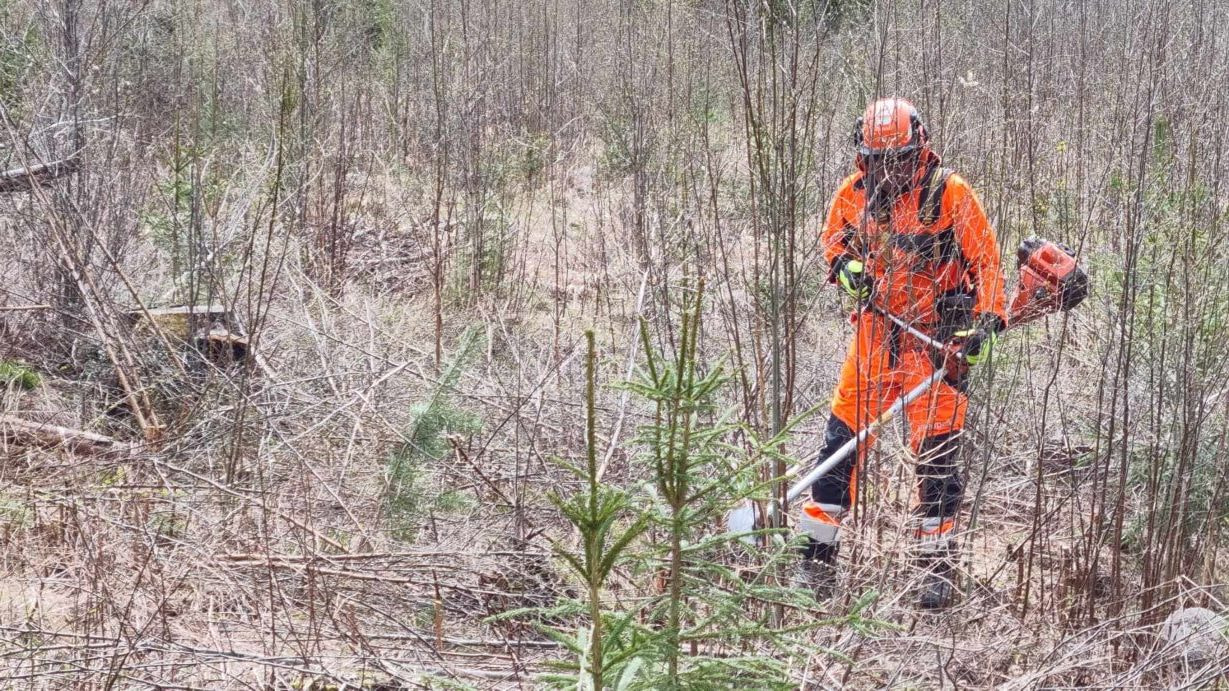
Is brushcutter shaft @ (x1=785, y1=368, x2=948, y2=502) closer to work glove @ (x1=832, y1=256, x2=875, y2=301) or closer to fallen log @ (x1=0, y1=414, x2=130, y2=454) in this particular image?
work glove @ (x1=832, y1=256, x2=875, y2=301)

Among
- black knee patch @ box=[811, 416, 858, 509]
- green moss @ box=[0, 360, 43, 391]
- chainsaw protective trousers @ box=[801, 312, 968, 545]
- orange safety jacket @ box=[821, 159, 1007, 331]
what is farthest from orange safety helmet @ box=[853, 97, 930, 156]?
green moss @ box=[0, 360, 43, 391]

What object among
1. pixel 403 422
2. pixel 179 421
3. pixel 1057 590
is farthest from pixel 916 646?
pixel 179 421

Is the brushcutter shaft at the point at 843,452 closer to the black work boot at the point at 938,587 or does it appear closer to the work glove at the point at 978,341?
the work glove at the point at 978,341

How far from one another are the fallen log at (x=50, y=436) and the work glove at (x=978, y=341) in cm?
325

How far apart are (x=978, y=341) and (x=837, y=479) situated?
2.26 ft

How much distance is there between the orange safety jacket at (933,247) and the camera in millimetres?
3271

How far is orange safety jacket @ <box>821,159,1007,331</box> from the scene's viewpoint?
10.7ft

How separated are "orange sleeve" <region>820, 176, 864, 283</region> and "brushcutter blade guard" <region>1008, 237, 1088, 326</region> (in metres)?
0.59

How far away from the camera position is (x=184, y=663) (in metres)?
2.73

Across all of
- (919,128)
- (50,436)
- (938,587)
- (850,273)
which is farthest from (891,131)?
(50,436)

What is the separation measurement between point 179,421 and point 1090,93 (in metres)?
6.20

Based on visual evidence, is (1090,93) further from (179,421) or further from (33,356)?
(33,356)

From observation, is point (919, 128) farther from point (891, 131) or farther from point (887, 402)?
point (887, 402)

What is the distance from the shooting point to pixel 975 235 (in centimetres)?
364
